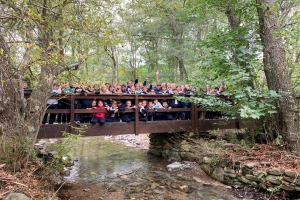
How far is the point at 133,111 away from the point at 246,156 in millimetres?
3557

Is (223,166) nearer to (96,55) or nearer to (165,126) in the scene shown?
(165,126)

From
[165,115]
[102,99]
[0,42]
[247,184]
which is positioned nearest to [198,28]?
[165,115]

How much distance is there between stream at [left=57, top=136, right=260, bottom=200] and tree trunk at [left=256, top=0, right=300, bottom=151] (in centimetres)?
209

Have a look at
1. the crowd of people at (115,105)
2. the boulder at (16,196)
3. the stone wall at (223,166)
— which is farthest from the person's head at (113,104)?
the boulder at (16,196)

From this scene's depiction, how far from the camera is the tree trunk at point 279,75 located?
5.82 meters

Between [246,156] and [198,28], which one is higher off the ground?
[198,28]

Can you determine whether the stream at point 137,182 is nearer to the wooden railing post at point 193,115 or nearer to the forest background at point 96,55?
the wooden railing post at point 193,115

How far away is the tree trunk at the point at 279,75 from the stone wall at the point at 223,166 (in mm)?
1226

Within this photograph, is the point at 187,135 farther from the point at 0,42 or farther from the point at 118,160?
the point at 0,42

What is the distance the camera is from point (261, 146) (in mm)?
6281

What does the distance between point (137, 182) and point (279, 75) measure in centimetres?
482

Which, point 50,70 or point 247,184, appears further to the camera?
point 247,184

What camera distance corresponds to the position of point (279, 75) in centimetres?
605

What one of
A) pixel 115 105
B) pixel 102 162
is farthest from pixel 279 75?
pixel 102 162
